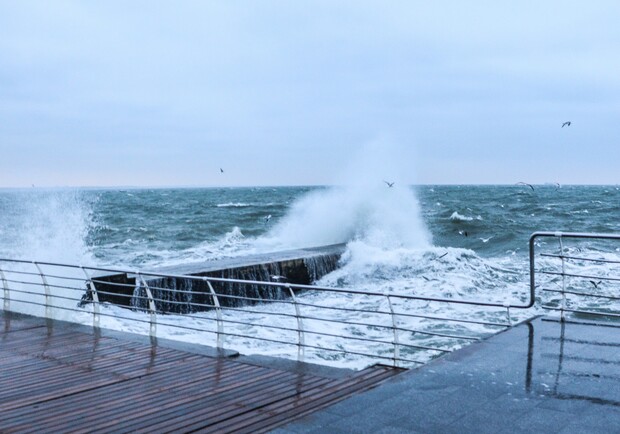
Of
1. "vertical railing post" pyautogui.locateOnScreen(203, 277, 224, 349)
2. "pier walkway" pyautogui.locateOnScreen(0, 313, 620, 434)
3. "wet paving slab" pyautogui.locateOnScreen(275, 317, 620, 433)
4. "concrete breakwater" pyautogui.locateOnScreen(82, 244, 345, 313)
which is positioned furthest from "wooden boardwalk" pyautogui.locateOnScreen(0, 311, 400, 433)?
"concrete breakwater" pyautogui.locateOnScreen(82, 244, 345, 313)

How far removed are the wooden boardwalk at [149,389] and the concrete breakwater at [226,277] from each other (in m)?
4.07

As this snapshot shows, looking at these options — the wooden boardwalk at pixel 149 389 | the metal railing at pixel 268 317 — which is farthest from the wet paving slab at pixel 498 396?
the metal railing at pixel 268 317

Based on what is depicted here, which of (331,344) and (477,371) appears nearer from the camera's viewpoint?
(477,371)

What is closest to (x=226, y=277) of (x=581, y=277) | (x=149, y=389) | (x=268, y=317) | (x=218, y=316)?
(x=268, y=317)

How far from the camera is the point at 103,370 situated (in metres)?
6.04

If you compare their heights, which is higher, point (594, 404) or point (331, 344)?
point (594, 404)

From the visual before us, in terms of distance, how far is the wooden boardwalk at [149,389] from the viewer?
4.55 meters

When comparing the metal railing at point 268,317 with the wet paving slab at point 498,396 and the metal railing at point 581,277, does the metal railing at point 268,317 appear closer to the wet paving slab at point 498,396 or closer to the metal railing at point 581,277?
the metal railing at point 581,277

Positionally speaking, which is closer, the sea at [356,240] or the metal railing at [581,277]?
the metal railing at [581,277]

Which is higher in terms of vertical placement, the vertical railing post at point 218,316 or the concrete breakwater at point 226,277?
the vertical railing post at point 218,316

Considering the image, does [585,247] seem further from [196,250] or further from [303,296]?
[196,250]

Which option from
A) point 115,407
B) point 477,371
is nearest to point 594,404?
point 477,371

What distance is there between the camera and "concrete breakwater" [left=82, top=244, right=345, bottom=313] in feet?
40.9

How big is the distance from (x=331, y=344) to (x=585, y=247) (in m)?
16.8
